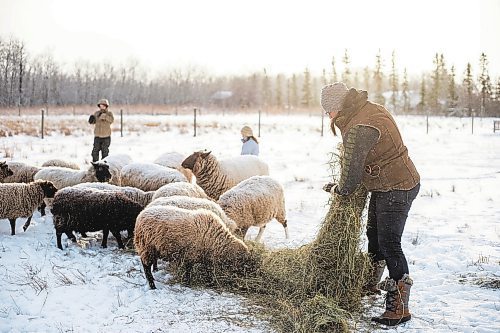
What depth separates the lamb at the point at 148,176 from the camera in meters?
9.84

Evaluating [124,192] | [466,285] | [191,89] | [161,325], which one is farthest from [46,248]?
[191,89]

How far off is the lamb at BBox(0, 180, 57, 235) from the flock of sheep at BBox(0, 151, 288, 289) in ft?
0.05

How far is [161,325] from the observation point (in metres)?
4.94

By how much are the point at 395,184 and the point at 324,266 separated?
136cm

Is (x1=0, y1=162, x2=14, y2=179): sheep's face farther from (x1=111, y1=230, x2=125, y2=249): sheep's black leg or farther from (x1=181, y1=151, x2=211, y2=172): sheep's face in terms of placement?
(x1=111, y1=230, x2=125, y2=249): sheep's black leg

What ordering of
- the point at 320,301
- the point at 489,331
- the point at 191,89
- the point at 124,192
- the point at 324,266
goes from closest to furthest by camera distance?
the point at 489,331 → the point at 320,301 → the point at 324,266 → the point at 124,192 → the point at 191,89

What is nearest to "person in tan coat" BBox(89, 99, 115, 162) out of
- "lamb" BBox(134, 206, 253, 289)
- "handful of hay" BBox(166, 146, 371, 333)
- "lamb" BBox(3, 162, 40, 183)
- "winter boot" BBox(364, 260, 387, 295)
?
"lamb" BBox(3, 162, 40, 183)

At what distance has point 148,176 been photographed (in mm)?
10039

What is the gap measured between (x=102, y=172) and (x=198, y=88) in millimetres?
106240

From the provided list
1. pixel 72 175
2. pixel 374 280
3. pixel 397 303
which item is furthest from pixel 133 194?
pixel 397 303

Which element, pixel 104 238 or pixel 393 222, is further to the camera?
pixel 104 238

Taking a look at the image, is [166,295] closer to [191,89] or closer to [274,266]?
[274,266]

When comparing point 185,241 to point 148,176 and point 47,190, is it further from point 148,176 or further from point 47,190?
point 148,176

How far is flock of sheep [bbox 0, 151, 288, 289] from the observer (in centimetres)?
609
